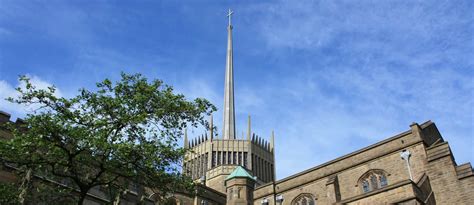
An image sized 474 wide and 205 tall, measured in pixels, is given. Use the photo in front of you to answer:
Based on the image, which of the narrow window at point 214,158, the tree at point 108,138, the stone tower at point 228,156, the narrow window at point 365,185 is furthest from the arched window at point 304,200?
the narrow window at point 214,158

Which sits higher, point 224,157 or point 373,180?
point 224,157

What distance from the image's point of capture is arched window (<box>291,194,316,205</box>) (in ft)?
108

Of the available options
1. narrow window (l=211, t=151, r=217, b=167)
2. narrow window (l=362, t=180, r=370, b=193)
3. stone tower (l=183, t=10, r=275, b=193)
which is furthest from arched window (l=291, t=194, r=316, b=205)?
narrow window (l=211, t=151, r=217, b=167)

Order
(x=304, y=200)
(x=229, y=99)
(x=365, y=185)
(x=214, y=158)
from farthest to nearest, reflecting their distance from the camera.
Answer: (x=229, y=99) < (x=214, y=158) < (x=304, y=200) < (x=365, y=185)

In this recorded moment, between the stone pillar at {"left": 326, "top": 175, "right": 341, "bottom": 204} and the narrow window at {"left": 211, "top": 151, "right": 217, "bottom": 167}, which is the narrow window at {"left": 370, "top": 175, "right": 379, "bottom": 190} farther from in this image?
the narrow window at {"left": 211, "top": 151, "right": 217, "bottom": 167}

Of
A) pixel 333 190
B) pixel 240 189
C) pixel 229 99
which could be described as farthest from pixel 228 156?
pixel 333 190

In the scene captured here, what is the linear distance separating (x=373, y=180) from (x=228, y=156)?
36.8 m

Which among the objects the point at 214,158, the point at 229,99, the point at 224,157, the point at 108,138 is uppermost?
the point at 229,99

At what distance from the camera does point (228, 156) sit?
214 ft

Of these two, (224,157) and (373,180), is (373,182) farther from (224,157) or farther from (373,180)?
(224,157)

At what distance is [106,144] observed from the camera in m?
17.0

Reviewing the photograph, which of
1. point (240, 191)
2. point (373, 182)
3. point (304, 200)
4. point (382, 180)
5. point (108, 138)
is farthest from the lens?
point (240, 191)

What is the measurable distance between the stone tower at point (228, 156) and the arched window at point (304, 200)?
25.4 meters

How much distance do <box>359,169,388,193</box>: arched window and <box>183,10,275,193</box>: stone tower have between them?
30177 mm
